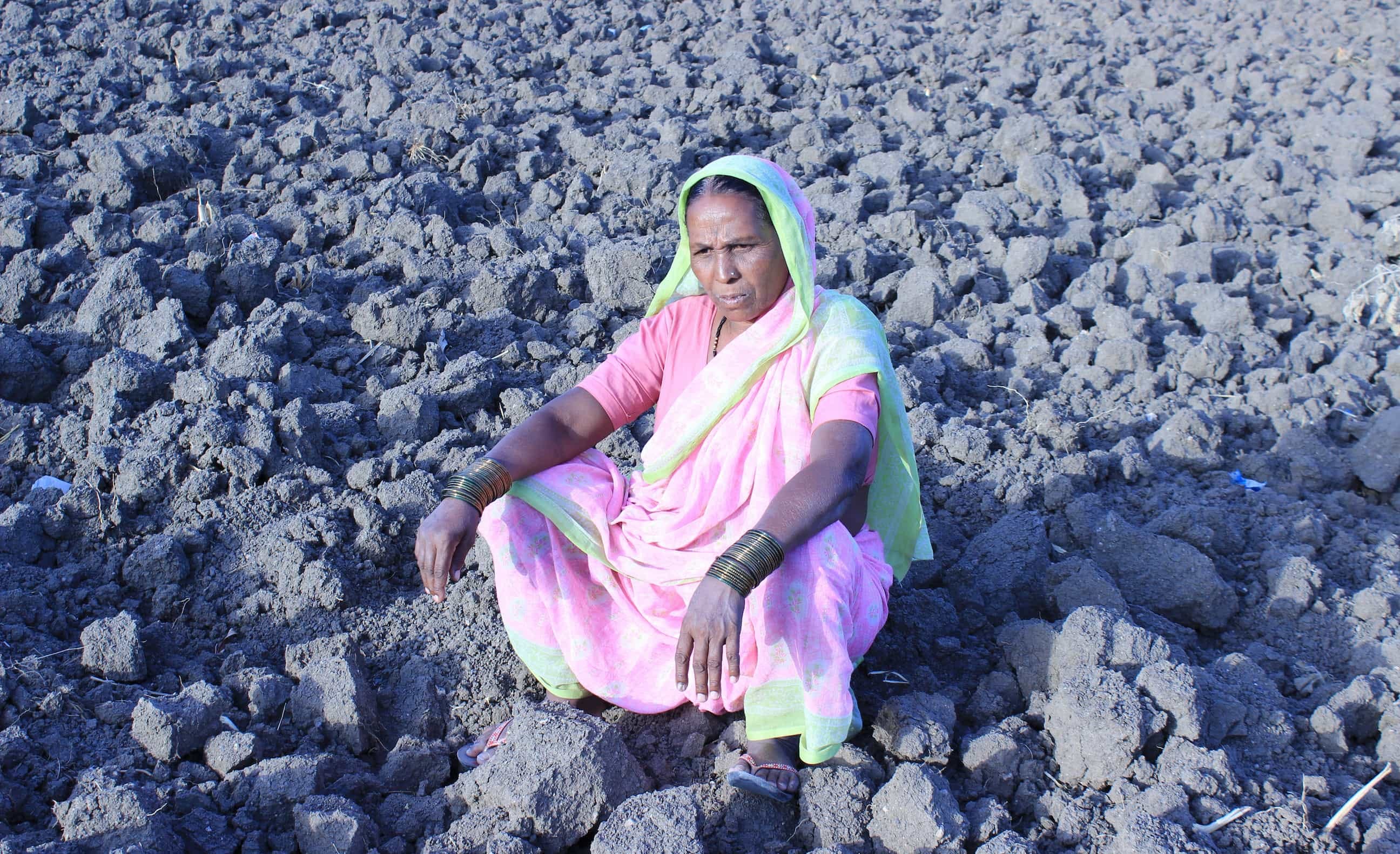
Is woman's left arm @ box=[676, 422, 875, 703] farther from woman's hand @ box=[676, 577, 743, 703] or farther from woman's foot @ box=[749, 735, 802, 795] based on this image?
woman's foot @ box=[749, 735, 802, 795]

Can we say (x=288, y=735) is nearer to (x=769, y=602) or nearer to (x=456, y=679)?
(x=456, y=679)

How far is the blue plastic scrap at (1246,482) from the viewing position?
359cm

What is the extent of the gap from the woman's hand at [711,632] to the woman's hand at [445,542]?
0.58m

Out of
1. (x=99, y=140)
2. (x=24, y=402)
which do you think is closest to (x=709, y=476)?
(x=24, y=402)

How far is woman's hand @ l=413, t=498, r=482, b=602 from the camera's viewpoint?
7.92 feet

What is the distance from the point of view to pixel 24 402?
11.7 ft

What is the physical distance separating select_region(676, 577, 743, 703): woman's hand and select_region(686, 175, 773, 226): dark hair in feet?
2.74

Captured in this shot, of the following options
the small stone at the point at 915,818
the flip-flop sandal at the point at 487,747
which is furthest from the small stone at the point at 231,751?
the small stone at the point at 915,818

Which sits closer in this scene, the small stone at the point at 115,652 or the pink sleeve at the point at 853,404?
the pink sleeve at the point at 853,404

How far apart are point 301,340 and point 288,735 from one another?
5.67ft

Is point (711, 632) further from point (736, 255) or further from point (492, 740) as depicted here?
point (736, 255)

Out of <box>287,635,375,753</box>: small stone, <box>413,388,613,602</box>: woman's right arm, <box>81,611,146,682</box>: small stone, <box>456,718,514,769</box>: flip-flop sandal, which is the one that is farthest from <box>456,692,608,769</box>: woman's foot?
<box>81,611,146,682</box>: small stone

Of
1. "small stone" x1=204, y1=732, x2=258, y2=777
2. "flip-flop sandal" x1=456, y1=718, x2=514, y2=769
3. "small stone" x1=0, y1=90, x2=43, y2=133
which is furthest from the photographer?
"small stone" x1=0, y1=90, x2=43, y2=133

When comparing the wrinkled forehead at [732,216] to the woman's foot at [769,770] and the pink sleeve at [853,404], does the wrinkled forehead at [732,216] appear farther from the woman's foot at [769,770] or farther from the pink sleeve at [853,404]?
the woman's foot at [769,770]
